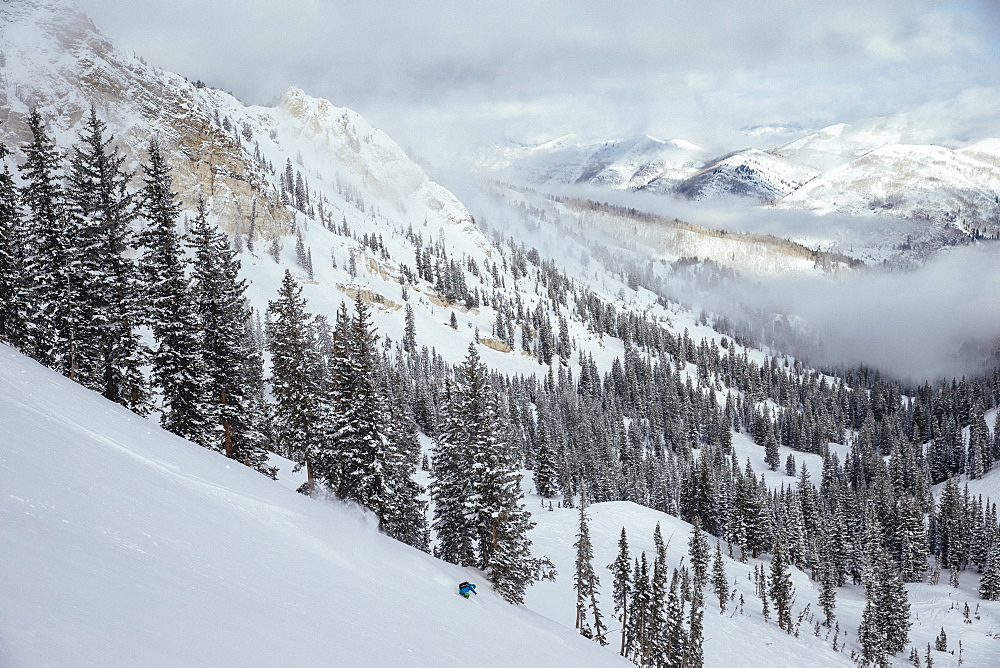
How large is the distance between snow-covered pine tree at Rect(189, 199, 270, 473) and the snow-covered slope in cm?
746

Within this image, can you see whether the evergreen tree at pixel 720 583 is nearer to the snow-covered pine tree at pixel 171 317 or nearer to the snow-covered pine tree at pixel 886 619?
the snow-covered pine tree at pixel 886 619

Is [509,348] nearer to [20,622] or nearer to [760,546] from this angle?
[760,546]

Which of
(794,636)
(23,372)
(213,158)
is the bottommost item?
(794,636)

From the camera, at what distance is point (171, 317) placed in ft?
80.5

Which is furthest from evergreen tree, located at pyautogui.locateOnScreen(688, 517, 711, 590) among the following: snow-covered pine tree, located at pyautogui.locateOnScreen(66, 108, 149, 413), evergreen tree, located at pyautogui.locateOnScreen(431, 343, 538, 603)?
snow-covered pine tree, located at pyautogui.locateOnScreen(66, 108, 149, 413)

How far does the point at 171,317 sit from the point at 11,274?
655 centimetres

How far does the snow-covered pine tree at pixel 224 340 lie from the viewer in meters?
25.5

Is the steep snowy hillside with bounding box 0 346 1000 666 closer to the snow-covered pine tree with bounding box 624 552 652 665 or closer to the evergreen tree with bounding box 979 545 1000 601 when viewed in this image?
the snow-covered pine tree with bounding box 624 552 652 665

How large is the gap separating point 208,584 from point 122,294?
21.8 meters

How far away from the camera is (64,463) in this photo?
407 inches

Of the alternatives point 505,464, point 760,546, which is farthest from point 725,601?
point 505,464

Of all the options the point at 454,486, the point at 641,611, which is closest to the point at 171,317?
the point at 454,486

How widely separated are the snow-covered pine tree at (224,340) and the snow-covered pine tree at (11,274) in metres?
6.74

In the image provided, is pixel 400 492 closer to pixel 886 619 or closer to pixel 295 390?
pixel 295 390
